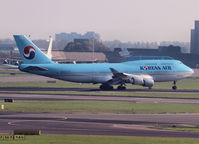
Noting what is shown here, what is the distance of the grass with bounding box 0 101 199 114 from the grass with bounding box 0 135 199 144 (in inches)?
747

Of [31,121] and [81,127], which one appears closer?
[81,127]

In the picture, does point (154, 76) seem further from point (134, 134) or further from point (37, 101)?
point (134, 134)

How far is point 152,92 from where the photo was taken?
86.7 m

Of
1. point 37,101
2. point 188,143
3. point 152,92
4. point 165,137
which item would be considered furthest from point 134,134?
point 152,92

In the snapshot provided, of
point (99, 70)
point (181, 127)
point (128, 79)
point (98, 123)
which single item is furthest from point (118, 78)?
point (181, 127)

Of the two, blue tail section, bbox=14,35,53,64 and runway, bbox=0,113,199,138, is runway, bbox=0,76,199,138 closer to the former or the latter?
runway, bbox=0,113,199,138

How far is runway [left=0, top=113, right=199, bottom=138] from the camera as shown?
142ft

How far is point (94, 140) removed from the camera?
3853 cm

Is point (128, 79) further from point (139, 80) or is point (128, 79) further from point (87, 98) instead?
point (87, 98)

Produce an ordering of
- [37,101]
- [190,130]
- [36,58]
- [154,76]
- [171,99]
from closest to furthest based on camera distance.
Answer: [190,130]
[37,101]
[171,99]
[36,58]
[154,76]

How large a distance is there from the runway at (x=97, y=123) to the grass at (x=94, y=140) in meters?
2.26

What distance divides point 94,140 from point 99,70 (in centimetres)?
5078

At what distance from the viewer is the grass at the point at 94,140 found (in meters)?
37.6

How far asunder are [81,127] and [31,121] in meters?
6.51
